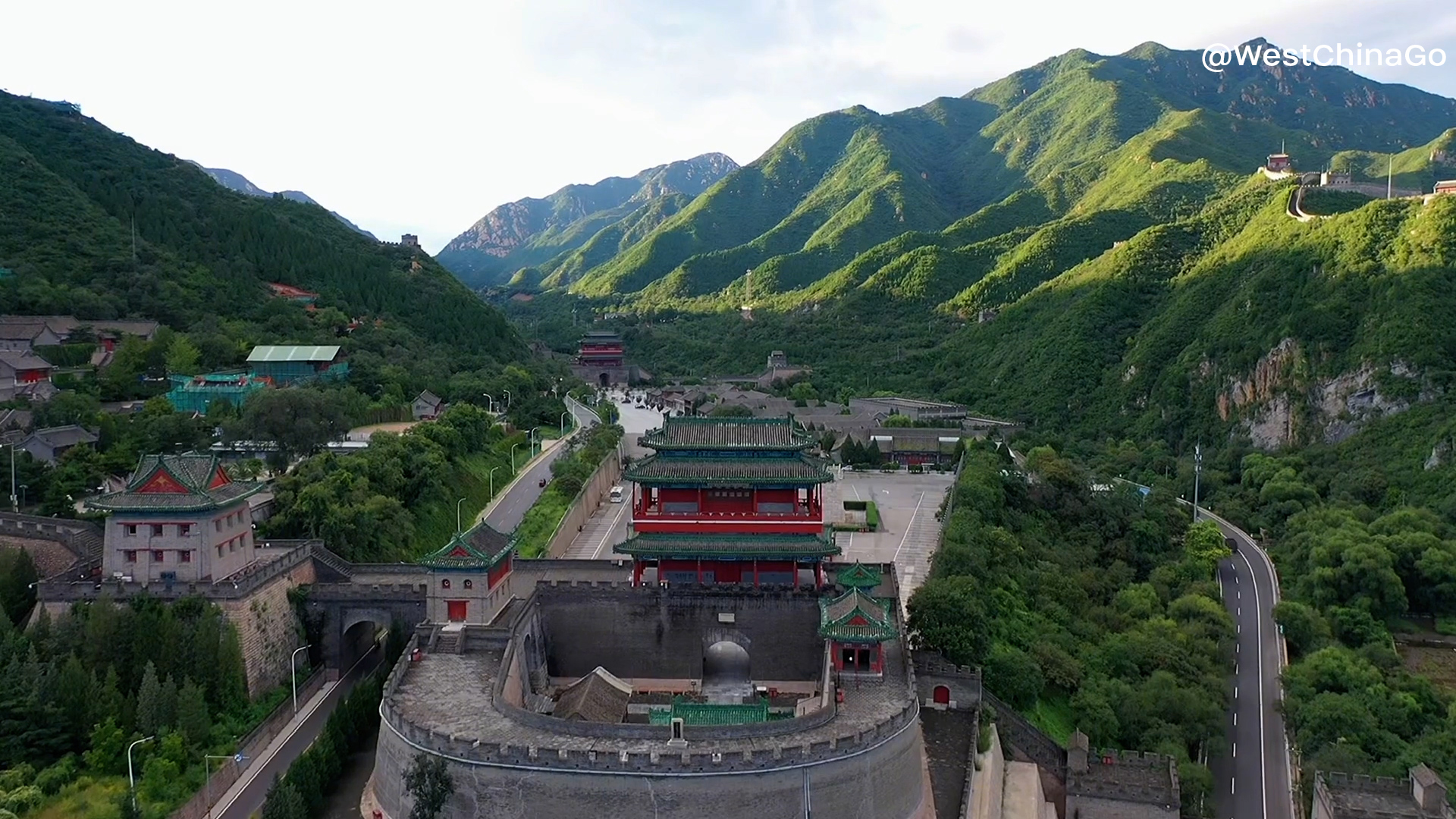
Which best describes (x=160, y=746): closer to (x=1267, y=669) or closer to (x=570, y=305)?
(x=1267, y=669)

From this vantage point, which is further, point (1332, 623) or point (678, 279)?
point (678, 279)

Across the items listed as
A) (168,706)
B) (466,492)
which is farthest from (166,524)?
(466,492)

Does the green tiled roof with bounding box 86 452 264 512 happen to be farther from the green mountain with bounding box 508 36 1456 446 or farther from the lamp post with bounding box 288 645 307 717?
the green mountain with bounding box 508 36 1456 446

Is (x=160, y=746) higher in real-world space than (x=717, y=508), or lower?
lower

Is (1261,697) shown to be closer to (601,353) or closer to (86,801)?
(86,801)

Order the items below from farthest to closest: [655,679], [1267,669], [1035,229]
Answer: [1035,229] → [1267,669] → [655,679]

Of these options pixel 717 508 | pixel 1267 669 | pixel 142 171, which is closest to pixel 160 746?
pixel 717 508
